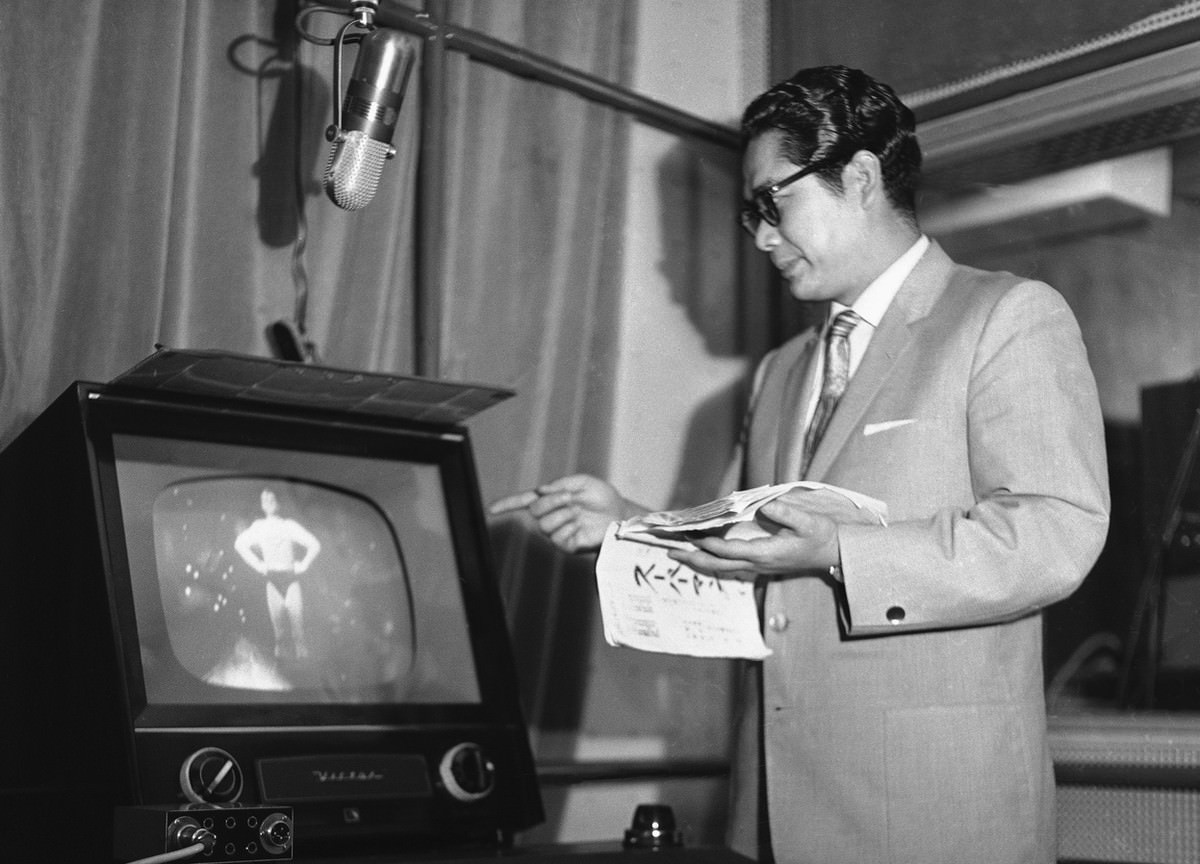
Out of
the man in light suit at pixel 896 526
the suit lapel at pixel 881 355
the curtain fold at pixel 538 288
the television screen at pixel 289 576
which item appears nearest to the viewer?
the television screen at pixel 289 576

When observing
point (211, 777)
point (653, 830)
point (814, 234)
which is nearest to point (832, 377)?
point (814, 234)

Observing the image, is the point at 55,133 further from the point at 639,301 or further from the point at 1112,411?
the point at 1112,411

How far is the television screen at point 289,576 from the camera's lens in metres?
1.40

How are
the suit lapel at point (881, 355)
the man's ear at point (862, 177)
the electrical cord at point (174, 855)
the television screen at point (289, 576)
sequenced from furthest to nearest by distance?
the man's ear at point (862, 177)
the suit lapel at point (881, 355)
the television screen at point (289, 576)
the electrical cord at point (174, 855)

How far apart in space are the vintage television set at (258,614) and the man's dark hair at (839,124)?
61cm

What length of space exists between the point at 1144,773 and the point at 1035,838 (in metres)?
0.58

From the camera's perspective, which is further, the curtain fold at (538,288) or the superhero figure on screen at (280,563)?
the curtain fold at (538,288)

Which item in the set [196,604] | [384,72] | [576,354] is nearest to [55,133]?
[384,72]

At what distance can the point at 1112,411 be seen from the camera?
234cm

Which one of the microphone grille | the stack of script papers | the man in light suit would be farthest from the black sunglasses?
the microphone grille

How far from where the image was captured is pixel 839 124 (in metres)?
1.84

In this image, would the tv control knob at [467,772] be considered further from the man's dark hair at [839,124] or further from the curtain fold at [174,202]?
the man's dark hair at [839,124]

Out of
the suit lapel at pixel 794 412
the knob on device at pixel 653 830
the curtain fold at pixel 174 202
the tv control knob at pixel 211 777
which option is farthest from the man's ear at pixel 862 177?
the tv control knob at pixel 211 777

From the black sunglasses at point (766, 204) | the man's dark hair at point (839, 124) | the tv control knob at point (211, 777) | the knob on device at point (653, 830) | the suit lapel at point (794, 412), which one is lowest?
the knob on device at point (653, 830)
